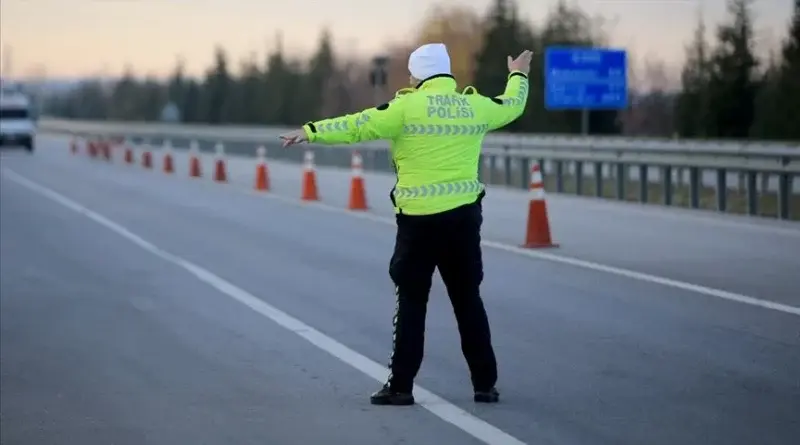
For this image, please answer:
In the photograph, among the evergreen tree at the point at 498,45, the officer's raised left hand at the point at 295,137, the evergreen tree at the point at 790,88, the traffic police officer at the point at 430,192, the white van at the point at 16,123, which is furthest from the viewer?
the evergreen tree at the point at 498,45

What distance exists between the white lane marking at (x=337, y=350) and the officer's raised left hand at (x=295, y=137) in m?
1.44

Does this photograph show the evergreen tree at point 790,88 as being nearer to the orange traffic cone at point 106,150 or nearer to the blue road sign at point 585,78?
the blue road sign at point 585,78

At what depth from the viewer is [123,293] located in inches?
571

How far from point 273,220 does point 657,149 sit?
7.27 meters

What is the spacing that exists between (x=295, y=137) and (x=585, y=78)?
32483mm

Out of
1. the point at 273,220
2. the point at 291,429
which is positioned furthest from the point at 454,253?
the point at 273,220

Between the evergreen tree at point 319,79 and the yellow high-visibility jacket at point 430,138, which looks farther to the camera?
the evergreen tree at point 319,79

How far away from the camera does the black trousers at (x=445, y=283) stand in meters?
8.43

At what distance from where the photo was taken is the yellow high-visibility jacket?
831 cm

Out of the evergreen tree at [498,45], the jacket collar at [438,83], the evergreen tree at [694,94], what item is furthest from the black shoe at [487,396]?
the evergreen tree at [498,45]

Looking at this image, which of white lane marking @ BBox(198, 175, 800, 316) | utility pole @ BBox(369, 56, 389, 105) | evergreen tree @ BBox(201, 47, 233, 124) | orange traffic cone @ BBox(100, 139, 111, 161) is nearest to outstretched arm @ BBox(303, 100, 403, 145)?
white lane marking @ BBox(198, 175, 800, 316)

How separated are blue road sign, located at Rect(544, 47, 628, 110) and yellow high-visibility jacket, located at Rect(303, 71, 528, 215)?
103ft

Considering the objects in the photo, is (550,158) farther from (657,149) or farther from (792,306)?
(792,306)

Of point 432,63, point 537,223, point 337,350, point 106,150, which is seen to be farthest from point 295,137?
point 106,150
